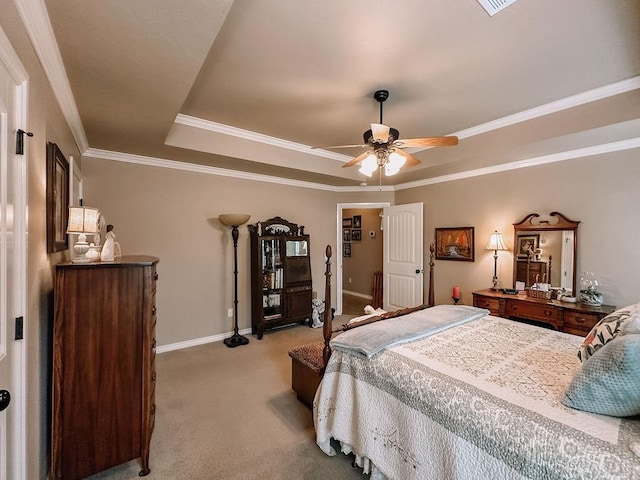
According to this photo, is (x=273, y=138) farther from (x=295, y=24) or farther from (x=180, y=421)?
(x=180, y=421)

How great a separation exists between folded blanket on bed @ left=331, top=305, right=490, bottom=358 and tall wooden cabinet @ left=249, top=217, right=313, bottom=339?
2.26 m

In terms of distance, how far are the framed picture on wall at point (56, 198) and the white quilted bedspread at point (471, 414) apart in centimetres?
192

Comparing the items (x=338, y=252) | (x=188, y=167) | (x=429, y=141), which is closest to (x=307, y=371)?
(x=429, y=141)

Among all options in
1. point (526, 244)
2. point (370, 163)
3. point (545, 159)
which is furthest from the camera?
point (526, 244)

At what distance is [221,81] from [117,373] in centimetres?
218

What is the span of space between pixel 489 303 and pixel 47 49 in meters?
4.45

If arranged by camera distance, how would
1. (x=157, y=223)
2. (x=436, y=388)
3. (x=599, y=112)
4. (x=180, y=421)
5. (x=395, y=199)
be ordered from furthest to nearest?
(x=395, y=199)
(x=157, y=223)
(x=599, y=112)
(x=180, y=421)
(x=436, y=388)

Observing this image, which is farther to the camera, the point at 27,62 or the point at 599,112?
the point at 599,112

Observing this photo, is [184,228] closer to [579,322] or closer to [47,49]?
[47,49]

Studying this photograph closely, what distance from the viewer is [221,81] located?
2379 millimetres

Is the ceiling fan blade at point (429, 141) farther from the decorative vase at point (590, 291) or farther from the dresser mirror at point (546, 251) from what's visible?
the decorative vase at point (590, 291)

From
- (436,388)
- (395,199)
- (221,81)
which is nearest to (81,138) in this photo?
(221,81)

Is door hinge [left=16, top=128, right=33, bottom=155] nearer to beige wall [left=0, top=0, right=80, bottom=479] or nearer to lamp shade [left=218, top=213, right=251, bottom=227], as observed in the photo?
beige wall [left=0, top=0, right=80, bottom=479]

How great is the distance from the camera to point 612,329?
4.77 ft
